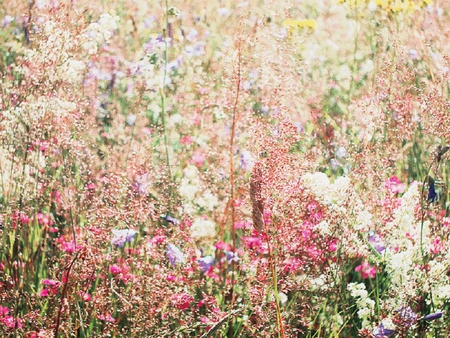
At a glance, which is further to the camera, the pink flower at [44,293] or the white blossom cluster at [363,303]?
the pink flower at [44,293]

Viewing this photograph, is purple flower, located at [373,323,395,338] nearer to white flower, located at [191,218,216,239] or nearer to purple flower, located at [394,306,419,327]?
purple flower, located at [394,306,419,327]

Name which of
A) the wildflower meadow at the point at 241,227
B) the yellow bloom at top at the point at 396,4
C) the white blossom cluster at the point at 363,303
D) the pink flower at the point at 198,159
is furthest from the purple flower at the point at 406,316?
the yellow bloom at top at the point at 396,4

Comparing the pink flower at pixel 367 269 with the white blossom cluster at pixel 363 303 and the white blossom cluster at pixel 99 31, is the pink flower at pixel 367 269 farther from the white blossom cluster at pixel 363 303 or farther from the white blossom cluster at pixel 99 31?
→ the white blossom cluster at pixel 99 31

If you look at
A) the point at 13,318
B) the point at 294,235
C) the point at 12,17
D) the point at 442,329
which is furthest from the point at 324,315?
the point at 12,17

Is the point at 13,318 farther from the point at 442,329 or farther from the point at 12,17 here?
the point at 12,17

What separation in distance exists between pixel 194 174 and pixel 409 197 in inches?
35.1

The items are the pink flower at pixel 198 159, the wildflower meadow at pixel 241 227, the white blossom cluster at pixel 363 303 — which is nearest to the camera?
the wildflower meadow at pixel 241 227

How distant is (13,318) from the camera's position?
62.5 inches

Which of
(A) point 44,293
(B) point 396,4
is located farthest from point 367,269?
(B) point 396,4

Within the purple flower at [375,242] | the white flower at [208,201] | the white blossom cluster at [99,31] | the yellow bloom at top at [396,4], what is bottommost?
the purple flower at [375,242]

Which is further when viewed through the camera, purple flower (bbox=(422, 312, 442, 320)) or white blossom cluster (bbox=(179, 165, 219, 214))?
white blossom cluster (bbox=(179, 165, 219, 214))

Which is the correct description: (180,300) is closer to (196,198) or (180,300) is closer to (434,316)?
(434,316)

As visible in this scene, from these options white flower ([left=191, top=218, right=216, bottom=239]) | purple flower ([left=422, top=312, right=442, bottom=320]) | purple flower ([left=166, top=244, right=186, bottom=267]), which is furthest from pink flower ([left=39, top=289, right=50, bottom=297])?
purple flower ([left=422, top=312, right=442, bottom=320])

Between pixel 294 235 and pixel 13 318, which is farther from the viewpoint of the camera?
pixel 13 318
